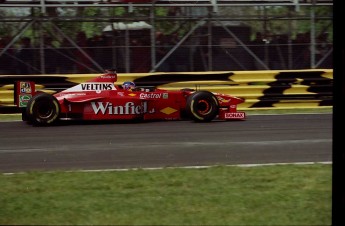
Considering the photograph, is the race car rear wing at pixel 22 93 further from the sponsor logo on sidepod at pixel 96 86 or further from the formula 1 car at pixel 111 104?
the sponsor logo on sidepod at pixel 96 86

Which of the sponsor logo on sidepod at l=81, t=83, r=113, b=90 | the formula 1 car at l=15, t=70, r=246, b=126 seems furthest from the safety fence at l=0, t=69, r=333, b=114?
the sponsor logo on sidepod at l=81, t=83, r=113, b=90

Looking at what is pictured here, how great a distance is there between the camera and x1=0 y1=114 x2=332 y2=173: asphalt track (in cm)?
806

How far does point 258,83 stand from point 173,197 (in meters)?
10.7

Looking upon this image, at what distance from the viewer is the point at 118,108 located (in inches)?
504

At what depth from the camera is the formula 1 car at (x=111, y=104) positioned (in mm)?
12414

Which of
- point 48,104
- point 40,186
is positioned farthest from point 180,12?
point 40,186

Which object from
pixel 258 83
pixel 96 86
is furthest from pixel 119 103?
pixel 258 83

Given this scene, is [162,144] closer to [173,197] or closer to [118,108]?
[118,108]

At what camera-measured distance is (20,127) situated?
1231 cm

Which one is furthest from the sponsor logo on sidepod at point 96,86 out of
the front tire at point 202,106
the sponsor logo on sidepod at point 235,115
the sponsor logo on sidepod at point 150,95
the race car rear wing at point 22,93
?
the sponsor logo on sidepod at point 235,115

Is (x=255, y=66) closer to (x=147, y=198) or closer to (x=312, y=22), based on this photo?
(x=312, y=22)

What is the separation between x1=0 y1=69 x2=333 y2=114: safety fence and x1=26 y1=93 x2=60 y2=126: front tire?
122 inches

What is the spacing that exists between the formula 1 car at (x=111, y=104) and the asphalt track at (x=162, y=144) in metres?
0.23

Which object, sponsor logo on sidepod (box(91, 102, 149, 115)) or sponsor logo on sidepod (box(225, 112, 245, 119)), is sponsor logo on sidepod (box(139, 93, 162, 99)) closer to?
sponsor logo on sidepod (box(91, 102, 149, 115))
